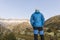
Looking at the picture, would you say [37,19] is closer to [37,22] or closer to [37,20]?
[37,20]

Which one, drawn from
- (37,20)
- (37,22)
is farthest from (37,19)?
(37,22)

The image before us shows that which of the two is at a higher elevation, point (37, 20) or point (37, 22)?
point (37, 20)

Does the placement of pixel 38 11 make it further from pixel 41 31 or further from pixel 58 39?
pixel 58 39

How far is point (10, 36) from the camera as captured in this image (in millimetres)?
26406

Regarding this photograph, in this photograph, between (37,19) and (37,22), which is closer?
(37,22)

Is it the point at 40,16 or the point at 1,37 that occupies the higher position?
the point at 40,16

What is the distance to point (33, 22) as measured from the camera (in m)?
17.7

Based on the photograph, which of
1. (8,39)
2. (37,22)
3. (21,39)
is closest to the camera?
(37,22)

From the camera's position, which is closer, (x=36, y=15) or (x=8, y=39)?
(x=36, y=15)

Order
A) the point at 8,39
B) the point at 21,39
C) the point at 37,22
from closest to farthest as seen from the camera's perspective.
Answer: the point at 37,22 → the point at 8,39 → the point at 21,39

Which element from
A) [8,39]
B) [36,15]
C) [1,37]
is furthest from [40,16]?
[1,37]

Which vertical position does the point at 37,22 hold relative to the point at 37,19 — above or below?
below

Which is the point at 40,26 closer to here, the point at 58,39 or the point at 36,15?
the point at 36,15

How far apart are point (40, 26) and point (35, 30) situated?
17.9 inches
